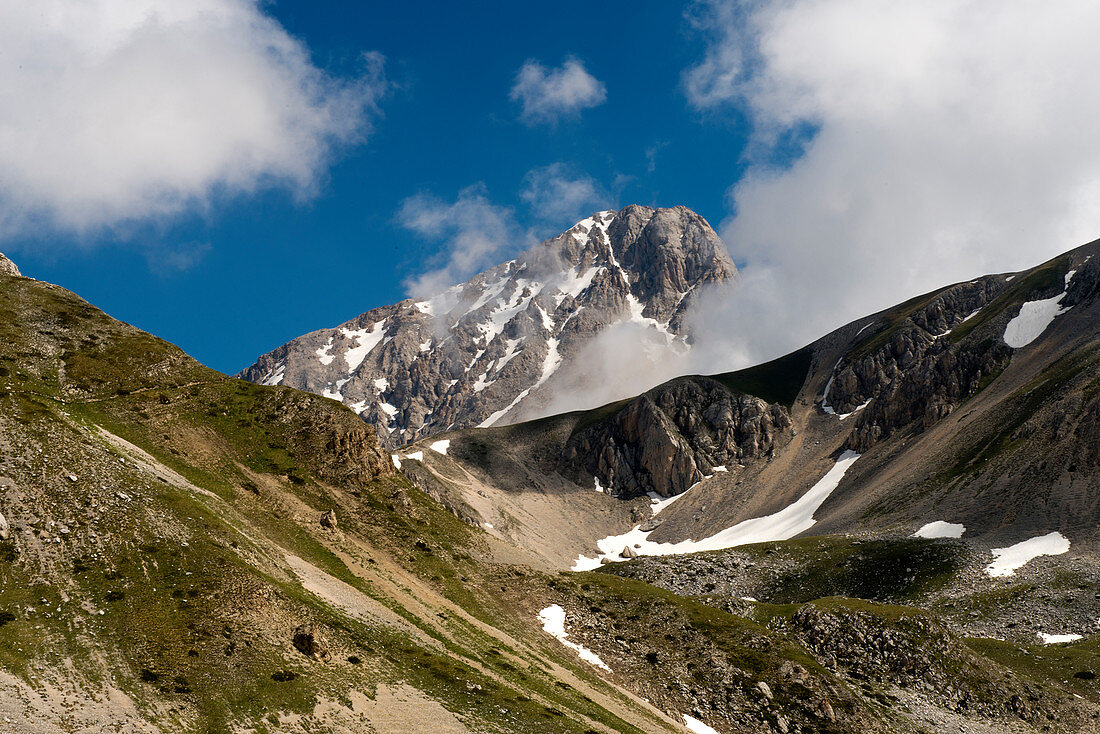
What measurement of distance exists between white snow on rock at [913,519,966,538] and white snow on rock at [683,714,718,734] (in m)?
87.2

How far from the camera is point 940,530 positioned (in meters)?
133

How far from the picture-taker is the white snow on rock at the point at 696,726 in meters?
60.4

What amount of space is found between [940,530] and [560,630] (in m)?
92.2

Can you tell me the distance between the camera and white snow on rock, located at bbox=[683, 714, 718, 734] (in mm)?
60394

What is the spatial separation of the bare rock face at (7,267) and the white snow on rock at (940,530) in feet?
495

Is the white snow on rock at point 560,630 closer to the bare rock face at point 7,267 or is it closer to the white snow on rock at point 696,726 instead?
the white snow on rock at point 696,726

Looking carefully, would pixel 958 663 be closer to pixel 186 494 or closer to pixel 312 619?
pixel 312 619

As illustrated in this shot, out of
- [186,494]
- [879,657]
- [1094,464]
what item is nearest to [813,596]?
[879,657]

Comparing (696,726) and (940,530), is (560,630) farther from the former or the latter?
(940,530)

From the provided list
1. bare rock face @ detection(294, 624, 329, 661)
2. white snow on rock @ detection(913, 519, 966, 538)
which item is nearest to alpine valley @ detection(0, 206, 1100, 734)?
bare rock face @ detection(294, 624, 329, 661)

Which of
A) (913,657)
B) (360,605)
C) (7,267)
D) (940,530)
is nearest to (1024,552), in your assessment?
(940,530)

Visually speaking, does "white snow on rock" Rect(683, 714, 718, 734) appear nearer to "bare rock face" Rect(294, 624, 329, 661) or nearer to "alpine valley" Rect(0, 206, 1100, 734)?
"alpine valley" Rect(0, 206, 1100, 734)

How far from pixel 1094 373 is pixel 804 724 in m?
128

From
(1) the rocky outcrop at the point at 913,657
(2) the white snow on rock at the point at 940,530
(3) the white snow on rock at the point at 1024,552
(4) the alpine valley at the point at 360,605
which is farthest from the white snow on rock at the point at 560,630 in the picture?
(2) the white snow on rock at the point at 940,530
